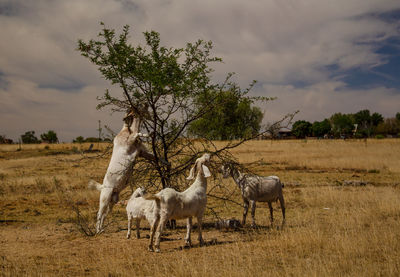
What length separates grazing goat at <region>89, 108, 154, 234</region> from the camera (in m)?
8.70

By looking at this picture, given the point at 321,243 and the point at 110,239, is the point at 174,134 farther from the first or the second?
the point at 321,243

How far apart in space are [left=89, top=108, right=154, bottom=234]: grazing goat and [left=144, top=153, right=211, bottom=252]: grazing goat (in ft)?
5.59

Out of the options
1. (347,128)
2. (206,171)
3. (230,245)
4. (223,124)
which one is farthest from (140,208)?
(347,128)

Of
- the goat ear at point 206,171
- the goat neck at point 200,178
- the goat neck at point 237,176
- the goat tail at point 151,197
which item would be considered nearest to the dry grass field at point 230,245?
the goat tail at point 151,197

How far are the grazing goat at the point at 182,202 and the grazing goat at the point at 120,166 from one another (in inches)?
67.1

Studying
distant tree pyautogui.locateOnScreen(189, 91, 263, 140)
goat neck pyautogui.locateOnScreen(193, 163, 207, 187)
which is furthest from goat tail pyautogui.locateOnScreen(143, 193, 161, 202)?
distant tree pyautogui.locateOnScreen(189, 91, 263, 140)

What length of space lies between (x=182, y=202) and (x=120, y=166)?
2184 millimetres

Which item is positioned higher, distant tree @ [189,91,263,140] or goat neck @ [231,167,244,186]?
distant tree @ [189,91,263,140]

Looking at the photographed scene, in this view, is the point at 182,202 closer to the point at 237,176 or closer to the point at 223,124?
the point at 237,176

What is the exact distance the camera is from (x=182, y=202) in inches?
295

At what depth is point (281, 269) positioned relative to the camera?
6219 mm

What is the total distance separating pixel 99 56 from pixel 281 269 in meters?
6.51

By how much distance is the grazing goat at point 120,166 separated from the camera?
8.70 metres

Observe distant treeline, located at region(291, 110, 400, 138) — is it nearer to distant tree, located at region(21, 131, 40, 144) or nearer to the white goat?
distant tree, located at region(21, 131, 40, 144)
